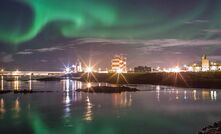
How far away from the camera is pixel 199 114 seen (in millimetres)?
41625

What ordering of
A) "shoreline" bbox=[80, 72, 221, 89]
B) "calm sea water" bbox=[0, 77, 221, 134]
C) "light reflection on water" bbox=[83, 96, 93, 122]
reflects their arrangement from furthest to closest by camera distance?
"shoreline" bbox=[80, 72, 221, 89]
"light reflection on water" bbox=[83, 96, 93, 122]
"calm sea water" bbox=[0, 77, 221, 134]

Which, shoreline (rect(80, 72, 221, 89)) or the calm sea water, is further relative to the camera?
shoreline (rect(80, 72, 221, 89))

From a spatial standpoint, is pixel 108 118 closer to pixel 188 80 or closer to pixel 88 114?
pixel 88 114

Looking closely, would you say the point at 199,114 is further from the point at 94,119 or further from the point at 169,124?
the point at 94,119

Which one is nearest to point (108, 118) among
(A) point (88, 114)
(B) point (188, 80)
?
(A) point (88, 114)

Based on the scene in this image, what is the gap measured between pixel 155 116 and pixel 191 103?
48.0ft

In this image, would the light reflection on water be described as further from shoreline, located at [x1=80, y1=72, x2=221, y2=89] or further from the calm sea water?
shoreline, located at [x1=80, y1=72, x2=221, y2=89]

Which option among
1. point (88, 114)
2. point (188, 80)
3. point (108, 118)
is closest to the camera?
point (108, 118)

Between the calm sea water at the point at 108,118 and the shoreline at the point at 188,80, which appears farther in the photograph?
the shoreline at the point at 188,80

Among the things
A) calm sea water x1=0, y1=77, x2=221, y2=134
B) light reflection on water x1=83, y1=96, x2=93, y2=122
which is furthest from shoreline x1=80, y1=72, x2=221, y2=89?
light reflection on water x1=83, y1=96, x2=93, y2=122

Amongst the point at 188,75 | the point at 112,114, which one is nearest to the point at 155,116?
the point at 112,114

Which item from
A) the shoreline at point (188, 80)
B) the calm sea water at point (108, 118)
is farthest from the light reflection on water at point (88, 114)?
the shoreline at point (188, 80)

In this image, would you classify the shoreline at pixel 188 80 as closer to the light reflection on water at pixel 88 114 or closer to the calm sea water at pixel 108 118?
the calm sea water at pixel 108 118

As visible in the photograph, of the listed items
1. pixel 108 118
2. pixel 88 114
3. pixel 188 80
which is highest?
pixel 188 80
